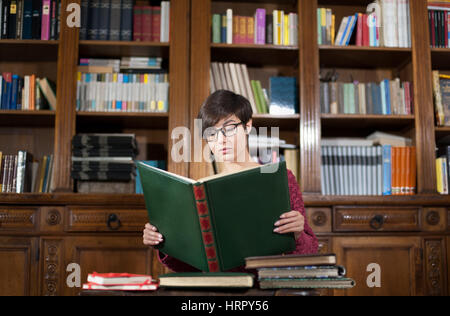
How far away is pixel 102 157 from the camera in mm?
2453

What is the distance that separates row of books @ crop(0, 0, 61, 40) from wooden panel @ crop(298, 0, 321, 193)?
1.33 meters

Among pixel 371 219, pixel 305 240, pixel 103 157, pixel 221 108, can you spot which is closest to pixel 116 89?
pixel 103 157

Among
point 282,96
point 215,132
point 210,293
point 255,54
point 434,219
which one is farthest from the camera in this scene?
point 255,54

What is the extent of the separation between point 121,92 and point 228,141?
4.08ft

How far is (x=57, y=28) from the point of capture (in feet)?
8.36

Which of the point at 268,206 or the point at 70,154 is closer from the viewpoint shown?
the point at 268,206

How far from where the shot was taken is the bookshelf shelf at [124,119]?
250 centimetres

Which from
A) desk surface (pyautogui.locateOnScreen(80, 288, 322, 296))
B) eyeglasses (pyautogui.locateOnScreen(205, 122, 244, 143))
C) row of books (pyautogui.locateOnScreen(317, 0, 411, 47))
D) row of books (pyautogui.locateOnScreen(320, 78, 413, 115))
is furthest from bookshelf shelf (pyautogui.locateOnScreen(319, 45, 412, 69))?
desk surface (pyautogui.locateOnScreen(80, 288, 322, 296))

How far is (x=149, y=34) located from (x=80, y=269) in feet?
4.25

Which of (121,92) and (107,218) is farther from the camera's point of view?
(121,92)

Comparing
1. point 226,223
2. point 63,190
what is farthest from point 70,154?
point 226,223

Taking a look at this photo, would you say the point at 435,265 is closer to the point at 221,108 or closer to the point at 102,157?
the point at 221,108
